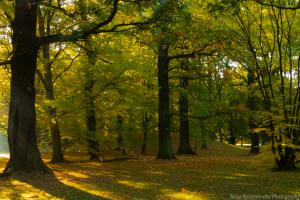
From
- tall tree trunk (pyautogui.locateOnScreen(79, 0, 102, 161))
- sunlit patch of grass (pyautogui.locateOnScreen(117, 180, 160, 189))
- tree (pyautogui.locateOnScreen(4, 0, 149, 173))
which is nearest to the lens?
sunlit patch of grass (pyautogui.locateOnScreen(117, 180, 160, 189))

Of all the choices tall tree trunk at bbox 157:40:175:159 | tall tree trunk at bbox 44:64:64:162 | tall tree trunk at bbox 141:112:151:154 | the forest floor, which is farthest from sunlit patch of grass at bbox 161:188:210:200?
tall tree trunk at bbox 141:112:151:154

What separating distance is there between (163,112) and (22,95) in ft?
33.3

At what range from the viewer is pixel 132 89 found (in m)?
21.8

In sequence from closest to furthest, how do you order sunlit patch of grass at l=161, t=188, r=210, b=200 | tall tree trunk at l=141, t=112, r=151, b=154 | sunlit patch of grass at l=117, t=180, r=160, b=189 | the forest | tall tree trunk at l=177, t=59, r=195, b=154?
sunlit patch of grass at l=161, t=188, r=210, b=200 → sunlit patch of grass at l=117, t=180, r=160, b=189 → the forest → tall tree trunk at l=177, t=59, r=195, b=154 → tall tree trunk at l=141, t=112, r=151, b=154

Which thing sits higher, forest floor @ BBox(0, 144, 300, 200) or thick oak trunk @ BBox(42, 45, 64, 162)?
thick oak trunk @ BBox(42, 45, 64, 162)

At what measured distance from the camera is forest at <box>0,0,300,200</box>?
1160 centimetres

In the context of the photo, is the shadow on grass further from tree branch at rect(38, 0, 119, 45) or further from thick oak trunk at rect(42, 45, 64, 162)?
thick oak trunk at rect(42, 45, 64, 162)

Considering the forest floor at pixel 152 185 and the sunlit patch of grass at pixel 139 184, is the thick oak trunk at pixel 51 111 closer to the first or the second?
the forest floor at pixel 152 185

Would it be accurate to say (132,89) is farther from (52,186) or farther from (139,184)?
(52,186)

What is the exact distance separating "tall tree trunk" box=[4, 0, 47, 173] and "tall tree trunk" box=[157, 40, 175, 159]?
921 centimetres

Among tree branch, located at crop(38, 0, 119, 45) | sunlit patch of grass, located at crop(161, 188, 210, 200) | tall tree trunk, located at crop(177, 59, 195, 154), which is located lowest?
sunlit patch of grass, located at crop(161, 188, 210, 200)

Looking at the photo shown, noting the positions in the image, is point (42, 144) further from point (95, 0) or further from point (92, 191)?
point (92, 191)

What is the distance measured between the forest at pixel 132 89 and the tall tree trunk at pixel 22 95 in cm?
3

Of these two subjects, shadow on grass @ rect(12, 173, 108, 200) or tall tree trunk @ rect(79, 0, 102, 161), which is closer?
shadow on grass @ rect(12, 173, 108, 200)
